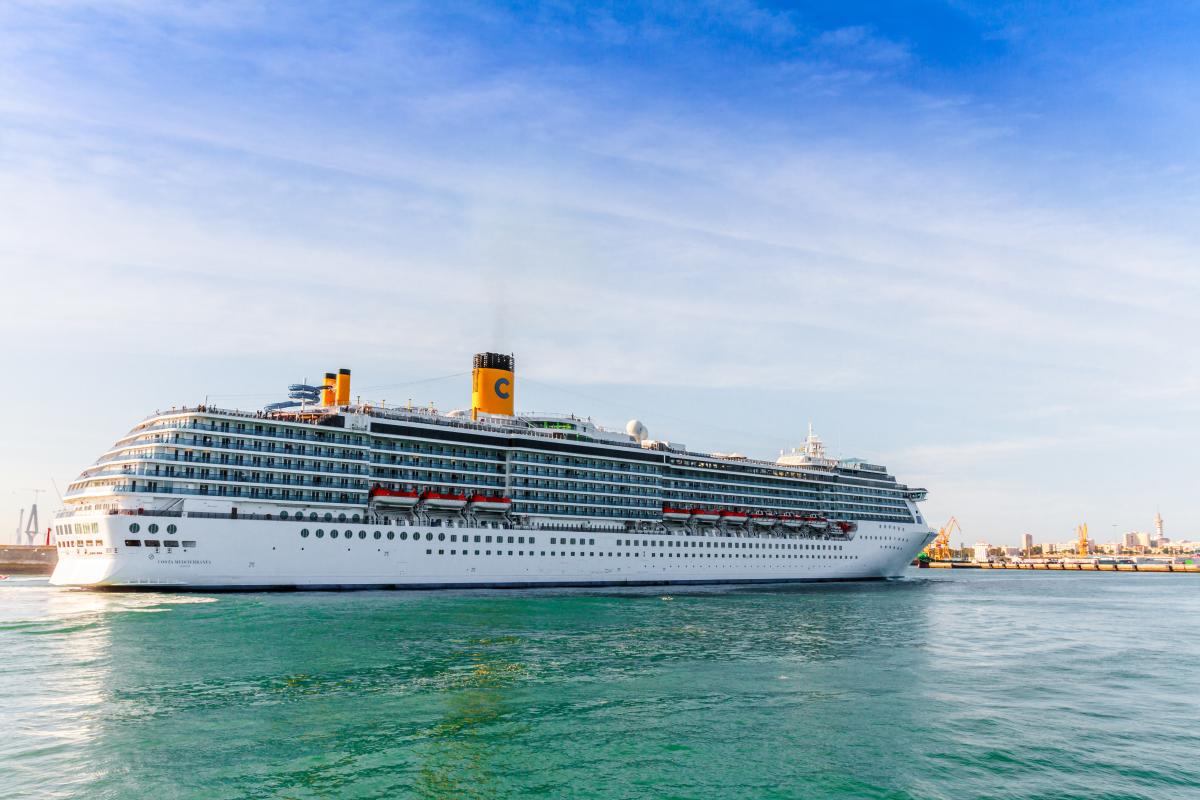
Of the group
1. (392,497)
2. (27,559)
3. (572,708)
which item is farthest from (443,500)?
(27,559)

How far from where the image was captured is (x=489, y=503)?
71250mm

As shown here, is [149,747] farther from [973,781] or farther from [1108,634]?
[1108,634]

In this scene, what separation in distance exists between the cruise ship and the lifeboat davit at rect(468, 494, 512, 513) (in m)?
0.20

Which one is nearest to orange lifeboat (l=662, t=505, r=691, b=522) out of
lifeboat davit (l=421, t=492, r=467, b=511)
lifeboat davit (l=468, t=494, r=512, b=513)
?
lifeboat davit (l=468, t=494, r=512, b=513)

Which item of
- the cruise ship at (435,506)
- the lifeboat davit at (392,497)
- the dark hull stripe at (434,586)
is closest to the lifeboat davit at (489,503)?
the cruise ship at (435,506)

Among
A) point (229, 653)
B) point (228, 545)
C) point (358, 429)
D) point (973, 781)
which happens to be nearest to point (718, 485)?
point (358, 429)

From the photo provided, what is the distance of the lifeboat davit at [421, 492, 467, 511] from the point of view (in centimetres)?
6825

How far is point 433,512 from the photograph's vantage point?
69375 millimetres

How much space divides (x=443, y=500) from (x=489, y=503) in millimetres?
4488

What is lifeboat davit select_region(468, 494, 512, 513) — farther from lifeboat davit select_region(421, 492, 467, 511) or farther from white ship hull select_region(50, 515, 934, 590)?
white ship hull select_region(50, 515, 934, 590)

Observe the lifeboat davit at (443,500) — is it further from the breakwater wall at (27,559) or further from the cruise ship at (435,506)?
the breakwater wall at (27,559)

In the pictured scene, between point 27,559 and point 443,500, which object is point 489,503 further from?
point 27,559

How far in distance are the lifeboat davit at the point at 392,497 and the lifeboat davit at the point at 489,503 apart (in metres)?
5.40

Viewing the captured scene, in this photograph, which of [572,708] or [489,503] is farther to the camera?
[489,503]
